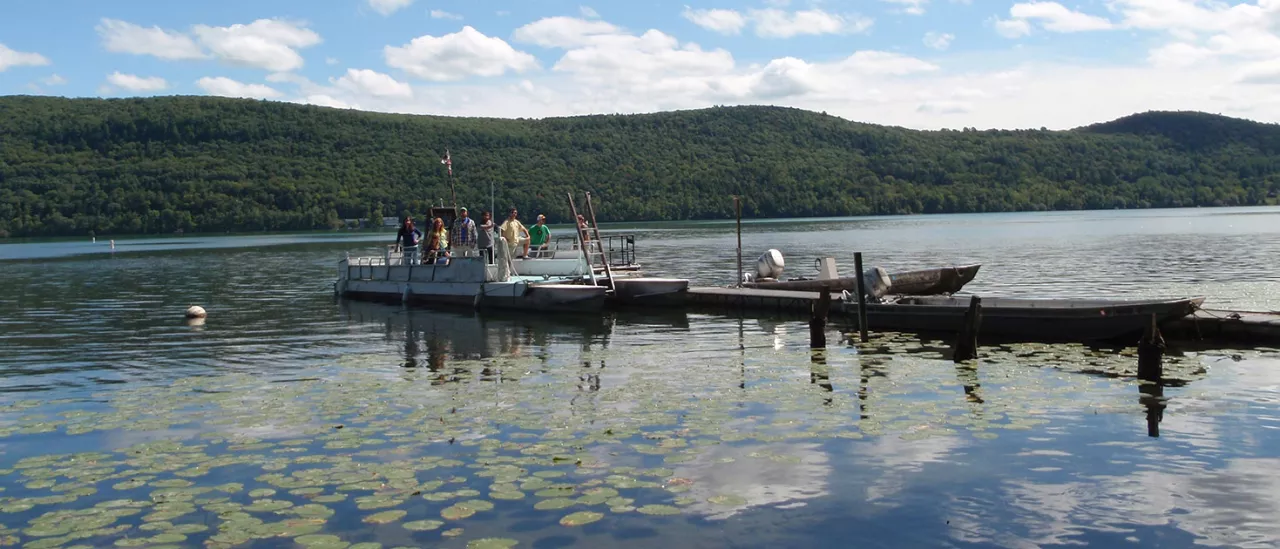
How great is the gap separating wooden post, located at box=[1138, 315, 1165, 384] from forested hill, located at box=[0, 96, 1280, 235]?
11985 centimetres

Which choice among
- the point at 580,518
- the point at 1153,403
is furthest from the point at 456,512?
the point at 1153,403

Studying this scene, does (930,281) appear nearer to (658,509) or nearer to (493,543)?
(658,509)

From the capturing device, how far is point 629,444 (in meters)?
11.8

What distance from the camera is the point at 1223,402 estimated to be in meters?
14.1

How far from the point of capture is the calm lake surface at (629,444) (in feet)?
29.5

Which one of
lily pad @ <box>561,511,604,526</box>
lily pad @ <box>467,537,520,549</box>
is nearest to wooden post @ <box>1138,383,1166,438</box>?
lily pad @ <box>561,511,604,526</box>

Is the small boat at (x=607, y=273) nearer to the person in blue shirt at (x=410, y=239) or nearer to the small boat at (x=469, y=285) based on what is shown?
the small boat at (x=469, y=285)

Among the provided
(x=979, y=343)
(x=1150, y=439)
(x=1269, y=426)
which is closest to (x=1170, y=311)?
(x=979, y=343)

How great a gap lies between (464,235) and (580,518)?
24.2 meters

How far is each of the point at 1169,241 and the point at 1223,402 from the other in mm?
61879

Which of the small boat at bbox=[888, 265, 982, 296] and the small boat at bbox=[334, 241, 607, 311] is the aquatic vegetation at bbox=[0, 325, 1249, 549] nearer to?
the small boat at bbox=[334, 241, 607, 311]

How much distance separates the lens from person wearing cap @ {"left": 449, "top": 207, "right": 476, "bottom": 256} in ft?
105

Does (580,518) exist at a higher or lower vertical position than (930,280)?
lower

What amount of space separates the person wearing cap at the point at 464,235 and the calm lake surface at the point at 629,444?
810cm
